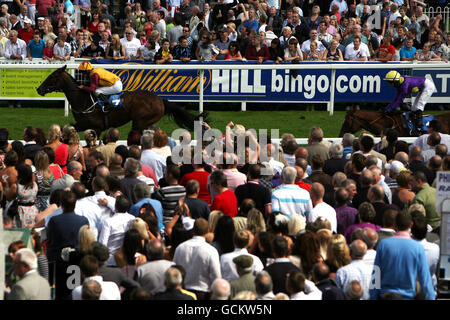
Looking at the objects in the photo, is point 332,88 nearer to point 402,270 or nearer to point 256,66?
point 256,66

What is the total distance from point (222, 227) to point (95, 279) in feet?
4.67

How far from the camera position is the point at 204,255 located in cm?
732

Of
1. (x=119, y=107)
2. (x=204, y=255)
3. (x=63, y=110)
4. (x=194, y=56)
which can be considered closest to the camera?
(x=204, y=255)

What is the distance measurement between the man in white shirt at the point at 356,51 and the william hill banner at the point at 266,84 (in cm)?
146

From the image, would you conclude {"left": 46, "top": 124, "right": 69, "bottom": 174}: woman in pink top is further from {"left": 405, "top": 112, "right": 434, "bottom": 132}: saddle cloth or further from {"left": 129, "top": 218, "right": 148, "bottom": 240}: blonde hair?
{"left": 405, "top": 112, "right": 434, "bottom": 132}: saddle cloth

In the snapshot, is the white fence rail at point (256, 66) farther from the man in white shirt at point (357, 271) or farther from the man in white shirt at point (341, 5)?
the man in white shirt at point (357, 271)

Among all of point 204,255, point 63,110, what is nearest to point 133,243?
point 204,255

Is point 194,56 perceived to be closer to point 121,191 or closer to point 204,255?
point 121,191

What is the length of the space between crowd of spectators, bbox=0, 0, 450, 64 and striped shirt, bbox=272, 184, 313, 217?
9674mm

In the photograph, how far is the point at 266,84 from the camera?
18.0m

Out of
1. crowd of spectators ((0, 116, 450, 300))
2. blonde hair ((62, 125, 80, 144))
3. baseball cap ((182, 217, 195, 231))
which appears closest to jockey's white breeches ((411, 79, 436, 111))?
crowd of spectators ((0, 116, 450, 300))

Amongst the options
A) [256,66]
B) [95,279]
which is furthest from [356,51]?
[95,279]
